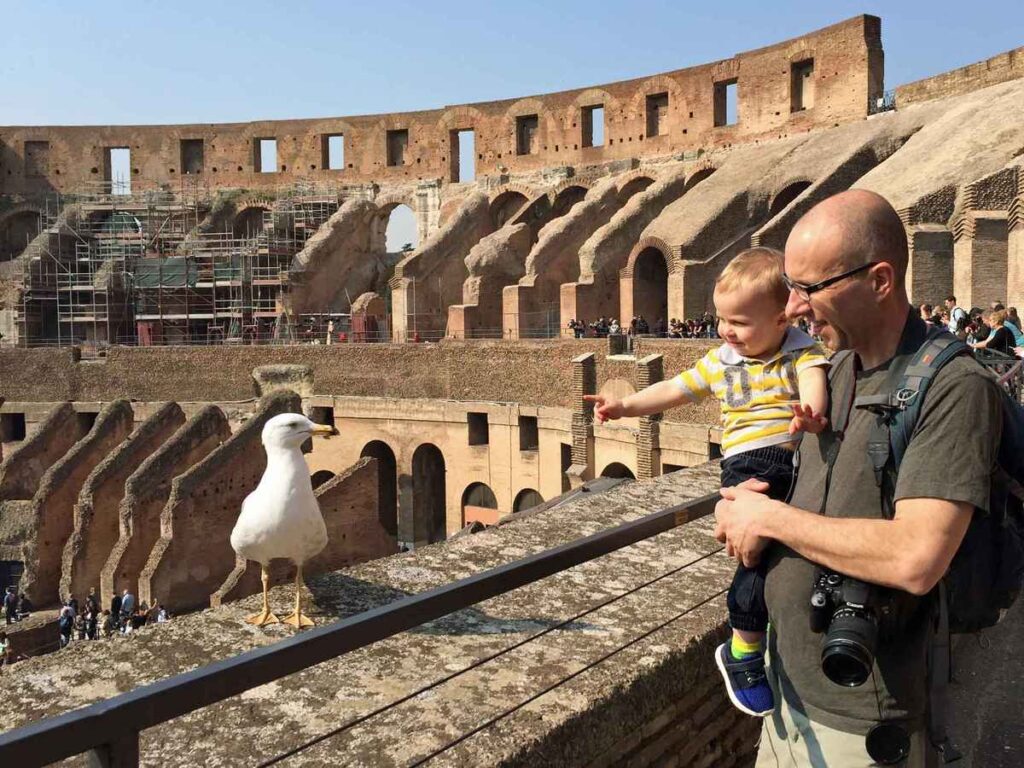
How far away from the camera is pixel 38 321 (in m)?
29.8

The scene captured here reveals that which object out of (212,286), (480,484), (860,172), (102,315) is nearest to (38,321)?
(102,315)

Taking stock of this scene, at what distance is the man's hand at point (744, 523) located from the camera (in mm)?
1926

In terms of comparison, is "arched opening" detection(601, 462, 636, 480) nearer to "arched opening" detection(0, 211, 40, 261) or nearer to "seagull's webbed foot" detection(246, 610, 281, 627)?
"seagull's webbed foot" detection(246, 610, 281, 627)

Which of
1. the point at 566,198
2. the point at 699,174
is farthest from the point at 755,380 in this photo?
the point at 566,198

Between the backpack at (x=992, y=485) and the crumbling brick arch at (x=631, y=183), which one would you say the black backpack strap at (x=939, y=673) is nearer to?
the backpack at (x=992, y=485)

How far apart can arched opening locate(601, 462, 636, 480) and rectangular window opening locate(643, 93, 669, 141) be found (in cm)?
1280

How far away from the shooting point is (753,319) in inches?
106

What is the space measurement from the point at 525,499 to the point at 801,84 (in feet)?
44.4

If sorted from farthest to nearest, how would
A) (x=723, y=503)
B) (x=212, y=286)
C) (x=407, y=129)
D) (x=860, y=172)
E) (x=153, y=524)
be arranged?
(x=407, y=129), (x=212, y=286), (x=860, y=172), (x=153, y=524), (x=723, y=503)

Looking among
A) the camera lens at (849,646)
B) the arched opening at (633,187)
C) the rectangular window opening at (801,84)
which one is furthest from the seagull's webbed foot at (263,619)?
the rectangular window opening at (801,84)

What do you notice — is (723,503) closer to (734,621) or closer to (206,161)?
(734,621)

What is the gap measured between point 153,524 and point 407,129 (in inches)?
756

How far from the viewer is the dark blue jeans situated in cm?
212

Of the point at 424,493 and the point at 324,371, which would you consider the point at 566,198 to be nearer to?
the point at 324,371
